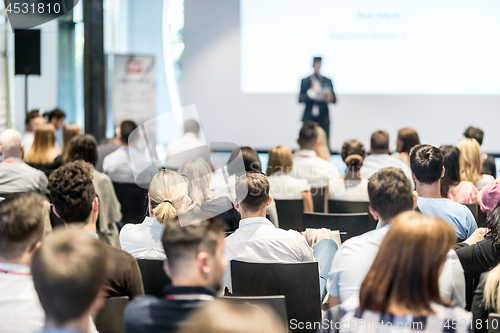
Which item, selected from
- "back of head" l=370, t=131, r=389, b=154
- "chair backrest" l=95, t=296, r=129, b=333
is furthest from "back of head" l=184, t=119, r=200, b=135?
"chair backrest" l=95, t=296, r=129, b=333

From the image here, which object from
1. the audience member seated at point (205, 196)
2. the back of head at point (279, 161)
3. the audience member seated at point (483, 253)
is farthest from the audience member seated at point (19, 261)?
the back of head at point (279, 161)

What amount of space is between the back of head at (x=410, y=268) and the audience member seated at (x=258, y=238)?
94cm

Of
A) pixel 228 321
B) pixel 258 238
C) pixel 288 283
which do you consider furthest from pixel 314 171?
pixel 228 321

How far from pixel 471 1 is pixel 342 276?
6994mm

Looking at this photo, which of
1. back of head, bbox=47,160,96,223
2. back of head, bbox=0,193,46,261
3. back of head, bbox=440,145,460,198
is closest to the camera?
back of head, bbox=0,193,46,261

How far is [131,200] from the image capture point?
4.60 metres

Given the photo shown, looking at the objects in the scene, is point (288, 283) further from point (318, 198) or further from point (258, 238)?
point (318, 198)

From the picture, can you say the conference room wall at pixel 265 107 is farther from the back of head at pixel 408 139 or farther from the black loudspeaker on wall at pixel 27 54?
the back of head at pixel 408 139

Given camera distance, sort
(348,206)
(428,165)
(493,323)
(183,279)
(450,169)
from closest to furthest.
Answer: (183,279) → (493,323) → (428,165) → (450,169) → (348,206)

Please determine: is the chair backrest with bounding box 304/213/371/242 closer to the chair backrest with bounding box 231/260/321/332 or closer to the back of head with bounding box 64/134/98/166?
the chair backrest with bounding box 231/260/321/332

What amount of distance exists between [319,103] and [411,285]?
6589mm

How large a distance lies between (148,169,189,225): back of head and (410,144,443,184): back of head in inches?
55.4

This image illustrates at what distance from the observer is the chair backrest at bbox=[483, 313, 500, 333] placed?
1546 mm

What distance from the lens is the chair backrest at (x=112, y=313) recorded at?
1.77 meters
